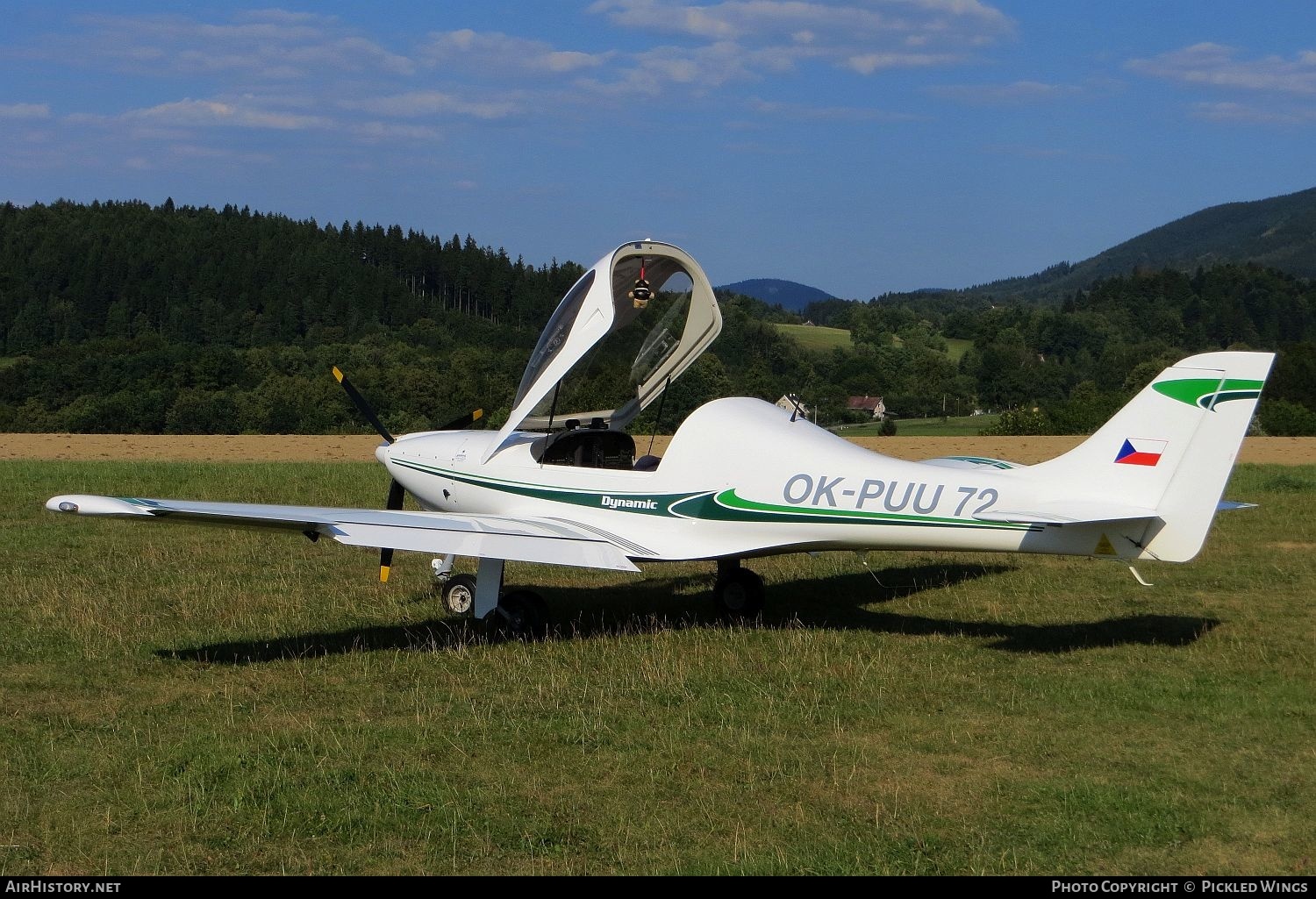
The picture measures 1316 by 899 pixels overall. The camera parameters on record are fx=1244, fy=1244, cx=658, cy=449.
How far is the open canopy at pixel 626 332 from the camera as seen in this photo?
10.3 meters

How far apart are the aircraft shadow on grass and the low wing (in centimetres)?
82

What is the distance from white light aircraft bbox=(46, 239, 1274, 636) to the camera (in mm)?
8250

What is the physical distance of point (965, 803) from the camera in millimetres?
5980

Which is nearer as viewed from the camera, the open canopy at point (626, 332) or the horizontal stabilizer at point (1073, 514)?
the horizontal stabilizer at point (1073, 514)

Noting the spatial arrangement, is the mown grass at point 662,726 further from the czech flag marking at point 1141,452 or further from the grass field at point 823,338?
the grass field at point 823,338

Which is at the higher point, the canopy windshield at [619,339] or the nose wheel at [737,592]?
the canopy windshield at [619,339]

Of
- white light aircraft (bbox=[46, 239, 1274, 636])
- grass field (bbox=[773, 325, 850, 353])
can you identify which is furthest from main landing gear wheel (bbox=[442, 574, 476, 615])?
grass field (bbox=[773, 325, 850, 353])

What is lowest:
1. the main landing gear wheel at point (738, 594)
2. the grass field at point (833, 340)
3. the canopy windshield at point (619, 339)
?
the main landing gear wheel at point (738, 594)

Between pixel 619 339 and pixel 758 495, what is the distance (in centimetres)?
265

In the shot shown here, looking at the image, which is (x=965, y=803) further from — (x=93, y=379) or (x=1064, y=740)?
(x=93, y=379)

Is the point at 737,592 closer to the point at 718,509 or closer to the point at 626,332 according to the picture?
the point at 718,509

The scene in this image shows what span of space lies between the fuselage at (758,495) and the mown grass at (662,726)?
2.77 ft

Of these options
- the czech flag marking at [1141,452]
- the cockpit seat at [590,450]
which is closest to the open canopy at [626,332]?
the cockpit seat at [590,450]

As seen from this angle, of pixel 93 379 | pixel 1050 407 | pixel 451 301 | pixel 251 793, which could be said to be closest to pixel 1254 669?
pixel 251 793
